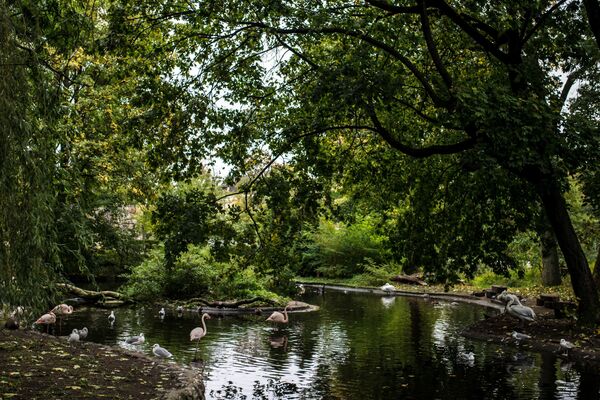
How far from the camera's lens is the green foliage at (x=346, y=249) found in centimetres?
4400

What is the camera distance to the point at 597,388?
36.4 feet

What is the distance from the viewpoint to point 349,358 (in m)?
14.1

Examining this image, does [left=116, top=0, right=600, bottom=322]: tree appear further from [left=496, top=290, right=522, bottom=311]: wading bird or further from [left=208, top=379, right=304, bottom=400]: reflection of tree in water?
[left=208, top=379, right=304, bottom=400]: reflection of tree in water

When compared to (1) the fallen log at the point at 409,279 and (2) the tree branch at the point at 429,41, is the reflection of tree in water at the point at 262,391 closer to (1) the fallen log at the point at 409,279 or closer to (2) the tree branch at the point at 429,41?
(2) the tree branch at the point at 429,41

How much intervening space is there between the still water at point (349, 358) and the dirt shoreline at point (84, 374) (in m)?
1.17

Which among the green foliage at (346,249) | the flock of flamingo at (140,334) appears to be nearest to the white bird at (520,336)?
the flock of flamingo at (140,334)

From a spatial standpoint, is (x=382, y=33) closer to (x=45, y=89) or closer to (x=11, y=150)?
(x=45, y=89)

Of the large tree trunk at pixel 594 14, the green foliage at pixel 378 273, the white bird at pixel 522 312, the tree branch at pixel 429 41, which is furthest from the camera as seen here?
the green foliage at pixel 378 273

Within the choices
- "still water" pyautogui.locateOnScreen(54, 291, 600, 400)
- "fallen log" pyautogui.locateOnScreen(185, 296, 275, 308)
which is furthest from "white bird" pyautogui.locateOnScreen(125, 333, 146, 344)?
"fallen log" pyautogui.locateOnScreen(185, 296, 275, 308)

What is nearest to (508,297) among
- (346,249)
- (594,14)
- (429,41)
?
(594,14)

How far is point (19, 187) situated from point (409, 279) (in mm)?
33388

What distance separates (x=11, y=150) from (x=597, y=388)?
1060 centimetres

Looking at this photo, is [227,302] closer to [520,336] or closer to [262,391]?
[520,336]

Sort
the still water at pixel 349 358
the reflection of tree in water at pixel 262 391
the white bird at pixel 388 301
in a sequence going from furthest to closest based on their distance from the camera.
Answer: the white bird at pixel 388 301, the still water at pixel 349 358, the reflection of tree in water at pixel 262 391
